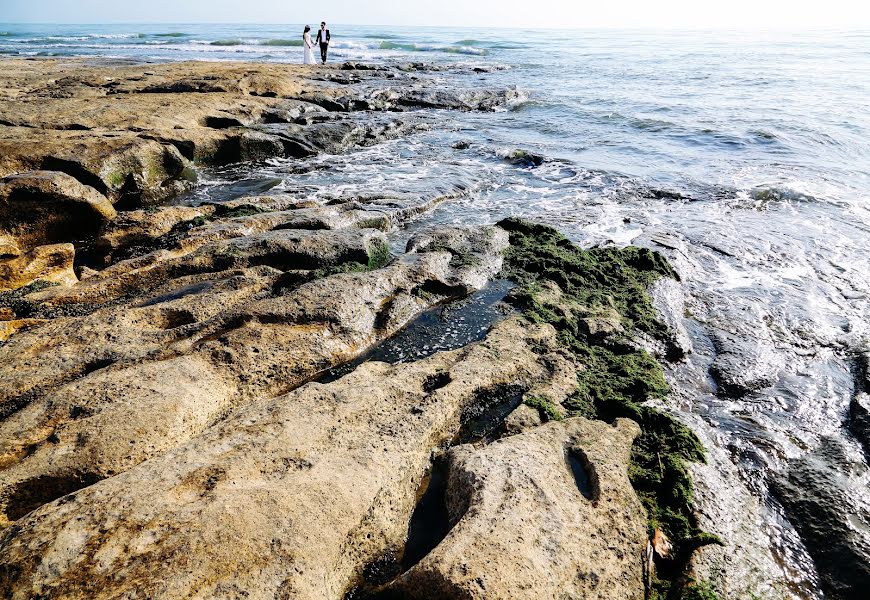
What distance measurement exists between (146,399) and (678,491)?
13.9 feet

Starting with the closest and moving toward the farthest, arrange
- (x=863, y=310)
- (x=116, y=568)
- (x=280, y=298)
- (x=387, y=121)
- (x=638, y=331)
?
(x=116, y=568), (x=280, y=298), (x=638, y=331), (x=863, y=310), (x=387, y=121)

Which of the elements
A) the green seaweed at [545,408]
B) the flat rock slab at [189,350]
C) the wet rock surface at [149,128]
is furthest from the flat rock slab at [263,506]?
the wet rock surface at [149,128]

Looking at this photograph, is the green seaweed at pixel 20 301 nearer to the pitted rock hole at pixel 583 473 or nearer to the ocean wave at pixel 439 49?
the pitted rock hole at pixel 583 473

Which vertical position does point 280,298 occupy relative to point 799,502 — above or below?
above

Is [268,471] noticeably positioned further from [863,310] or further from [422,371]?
[863,310]

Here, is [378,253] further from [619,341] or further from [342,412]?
[342,412]

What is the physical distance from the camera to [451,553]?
114 inches

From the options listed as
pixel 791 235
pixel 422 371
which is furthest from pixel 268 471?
pixel 791 235

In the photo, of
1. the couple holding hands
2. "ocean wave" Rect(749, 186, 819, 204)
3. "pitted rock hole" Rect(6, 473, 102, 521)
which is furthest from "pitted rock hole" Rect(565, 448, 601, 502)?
the couple holding hands

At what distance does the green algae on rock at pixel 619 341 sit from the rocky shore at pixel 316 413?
0.03 meters

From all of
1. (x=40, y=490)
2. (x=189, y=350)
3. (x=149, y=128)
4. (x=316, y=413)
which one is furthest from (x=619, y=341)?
(x=149, y=128)

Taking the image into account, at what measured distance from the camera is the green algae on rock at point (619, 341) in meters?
3.76

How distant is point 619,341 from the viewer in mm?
5742

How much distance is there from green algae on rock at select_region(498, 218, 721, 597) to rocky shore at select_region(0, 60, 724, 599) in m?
0.03
